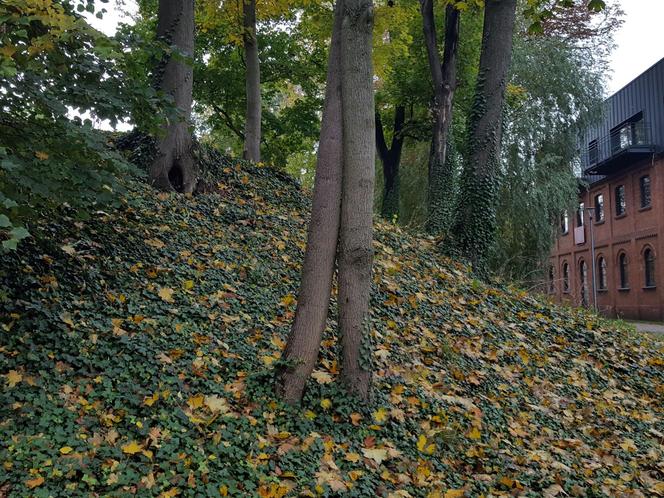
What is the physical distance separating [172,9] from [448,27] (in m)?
9.63

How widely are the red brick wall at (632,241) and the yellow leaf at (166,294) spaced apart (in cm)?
2349

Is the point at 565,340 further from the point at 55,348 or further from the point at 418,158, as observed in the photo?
the point at 418,158

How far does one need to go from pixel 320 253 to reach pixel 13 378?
9.04ft

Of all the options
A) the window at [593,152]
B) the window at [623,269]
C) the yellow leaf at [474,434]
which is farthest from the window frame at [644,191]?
the yellow leaf at [474,434]

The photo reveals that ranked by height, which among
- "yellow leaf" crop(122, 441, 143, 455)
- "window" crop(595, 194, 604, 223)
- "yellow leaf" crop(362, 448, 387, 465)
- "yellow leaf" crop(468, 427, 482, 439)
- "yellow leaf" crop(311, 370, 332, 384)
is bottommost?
"yellow leaf" crop(468, 427, 482, 439)

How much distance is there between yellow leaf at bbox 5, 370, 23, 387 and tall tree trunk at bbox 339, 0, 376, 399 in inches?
110

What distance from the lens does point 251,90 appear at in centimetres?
1611

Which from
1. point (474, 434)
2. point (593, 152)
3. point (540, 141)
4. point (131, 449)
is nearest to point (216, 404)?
point (131, 449)

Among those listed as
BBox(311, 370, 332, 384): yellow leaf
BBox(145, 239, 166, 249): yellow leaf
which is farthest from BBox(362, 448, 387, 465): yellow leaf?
BBox(145, 239, 166, 249): yellow leaf

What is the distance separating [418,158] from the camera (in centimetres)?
2645

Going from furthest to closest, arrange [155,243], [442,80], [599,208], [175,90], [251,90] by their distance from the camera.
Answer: [599,208] < [442,80] < [251,90] < [175,90] < [155,243]

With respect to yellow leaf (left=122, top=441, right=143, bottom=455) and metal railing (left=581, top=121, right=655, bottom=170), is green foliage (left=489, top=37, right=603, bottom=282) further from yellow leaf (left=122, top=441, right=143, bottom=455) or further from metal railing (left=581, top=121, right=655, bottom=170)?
yellow leaf (left=122, top=441, right=143, bottom=455)

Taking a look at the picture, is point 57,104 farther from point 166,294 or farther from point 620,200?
point 620,200

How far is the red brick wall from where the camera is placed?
96.2 feet
